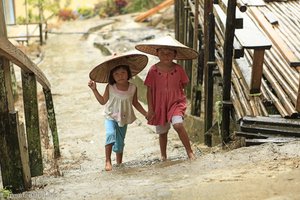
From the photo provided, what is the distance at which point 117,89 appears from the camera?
4512mm

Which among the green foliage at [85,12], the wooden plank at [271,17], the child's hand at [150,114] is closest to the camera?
the child's hand at [150,114]

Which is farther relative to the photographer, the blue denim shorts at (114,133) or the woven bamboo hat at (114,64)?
the blue denim shorts at (114,133)

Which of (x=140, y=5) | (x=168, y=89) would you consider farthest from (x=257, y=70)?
(x=140, y=5)

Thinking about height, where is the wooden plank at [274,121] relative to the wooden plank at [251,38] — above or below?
below

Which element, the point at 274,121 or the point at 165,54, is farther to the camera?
the point at 165,54

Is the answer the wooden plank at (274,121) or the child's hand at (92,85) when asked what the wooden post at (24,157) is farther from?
the wooden plank at (274,121)

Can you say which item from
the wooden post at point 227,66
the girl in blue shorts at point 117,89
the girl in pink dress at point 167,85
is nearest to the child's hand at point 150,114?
the girl in pink dress at point 167,85

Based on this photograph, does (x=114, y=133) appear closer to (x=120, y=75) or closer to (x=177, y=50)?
(x=120, y=75)

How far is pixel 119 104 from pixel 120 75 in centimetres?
30

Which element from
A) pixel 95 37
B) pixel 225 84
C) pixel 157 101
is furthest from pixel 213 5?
→ pixel 95 37

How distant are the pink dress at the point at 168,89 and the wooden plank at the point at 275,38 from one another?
39.4 inches

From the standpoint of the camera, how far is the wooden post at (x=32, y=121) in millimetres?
4004

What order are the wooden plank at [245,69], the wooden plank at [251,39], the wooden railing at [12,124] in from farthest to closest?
1. the wooden plank at [245,69]
2. the wooden plank at [251,39]
3. the wooden railing at [12,124]

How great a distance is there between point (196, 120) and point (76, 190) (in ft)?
14.1
